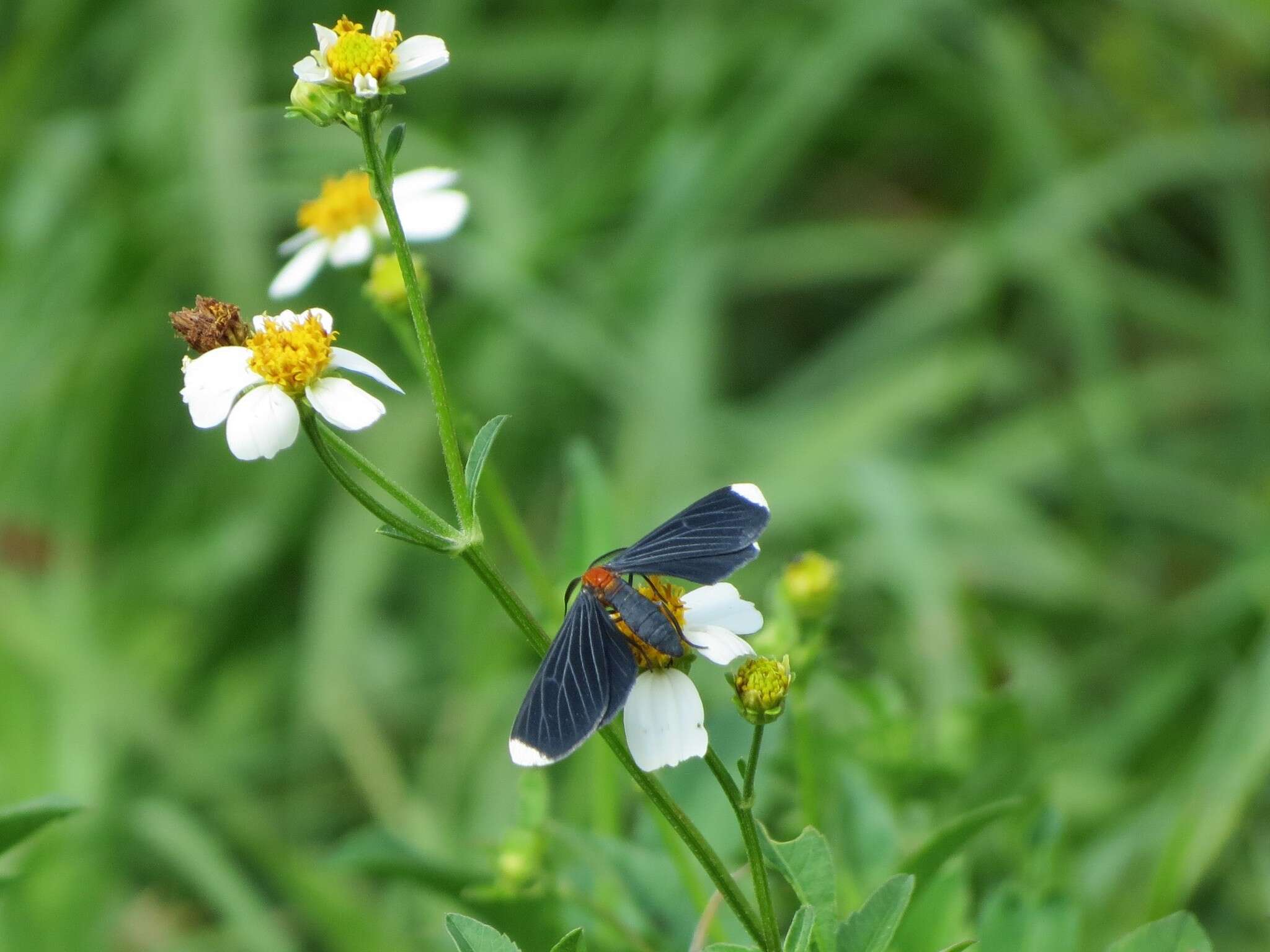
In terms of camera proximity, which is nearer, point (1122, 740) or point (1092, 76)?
point (1122, 740)

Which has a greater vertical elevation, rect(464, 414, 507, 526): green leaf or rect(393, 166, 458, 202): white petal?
rect(393, 166, 458, 202): white petal

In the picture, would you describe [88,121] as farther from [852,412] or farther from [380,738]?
[852,412]

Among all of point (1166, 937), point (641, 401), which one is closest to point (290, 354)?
point (1166, 937)

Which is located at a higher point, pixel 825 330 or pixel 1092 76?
pixel 1092 76

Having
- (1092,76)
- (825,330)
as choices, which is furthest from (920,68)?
(825,330)

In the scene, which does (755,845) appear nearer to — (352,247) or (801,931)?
(801,931)

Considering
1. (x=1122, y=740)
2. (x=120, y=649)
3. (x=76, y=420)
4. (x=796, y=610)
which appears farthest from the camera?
(x=76, y=420)

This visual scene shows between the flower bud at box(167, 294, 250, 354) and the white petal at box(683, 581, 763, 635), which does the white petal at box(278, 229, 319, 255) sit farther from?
the white petal at box(683, 581, 763, 635)

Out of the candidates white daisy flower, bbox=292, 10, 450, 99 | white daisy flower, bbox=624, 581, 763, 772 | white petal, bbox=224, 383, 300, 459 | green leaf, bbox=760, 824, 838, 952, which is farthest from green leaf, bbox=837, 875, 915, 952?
white daisy flower, bbox=292, 10, 450, 99

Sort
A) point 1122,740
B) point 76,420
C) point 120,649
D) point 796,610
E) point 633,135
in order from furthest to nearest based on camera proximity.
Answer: point 633,135 < point 76,420 < point 120,649 < point 1122,740 < point 796,610
